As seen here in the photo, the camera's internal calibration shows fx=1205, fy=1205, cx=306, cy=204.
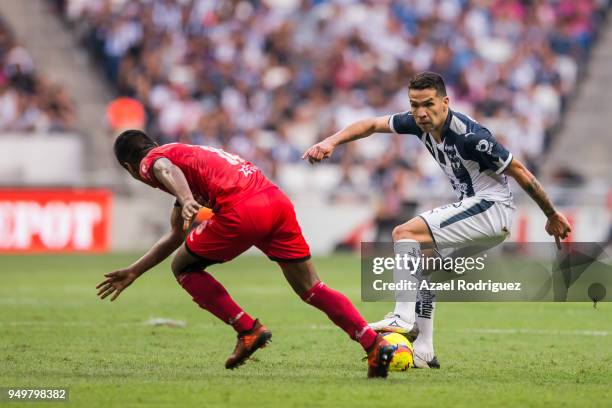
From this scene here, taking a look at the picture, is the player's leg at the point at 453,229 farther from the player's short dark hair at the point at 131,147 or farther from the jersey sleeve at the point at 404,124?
the player's short dark hair at the point at 131,147

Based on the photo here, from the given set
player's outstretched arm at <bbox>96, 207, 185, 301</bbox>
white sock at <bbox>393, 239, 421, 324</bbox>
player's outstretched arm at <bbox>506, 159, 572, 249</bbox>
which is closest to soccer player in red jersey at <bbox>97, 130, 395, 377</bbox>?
player's outstretched arm at <bbox>96, 207, 185, 301</bbox>

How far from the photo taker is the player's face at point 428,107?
8750mm

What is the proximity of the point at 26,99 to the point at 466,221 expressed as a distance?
17784mm

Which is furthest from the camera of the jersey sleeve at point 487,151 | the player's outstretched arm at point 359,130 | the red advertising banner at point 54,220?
the red advertising banner at point 54,220

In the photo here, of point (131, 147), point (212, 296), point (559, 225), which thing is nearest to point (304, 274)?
point (212, 296)

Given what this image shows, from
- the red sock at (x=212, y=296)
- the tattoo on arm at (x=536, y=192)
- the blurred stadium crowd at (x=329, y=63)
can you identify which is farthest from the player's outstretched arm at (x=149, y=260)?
the blurred stadium crowd at (x=329, y=63)

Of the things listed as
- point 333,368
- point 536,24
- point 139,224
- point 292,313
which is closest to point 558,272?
point 333,368

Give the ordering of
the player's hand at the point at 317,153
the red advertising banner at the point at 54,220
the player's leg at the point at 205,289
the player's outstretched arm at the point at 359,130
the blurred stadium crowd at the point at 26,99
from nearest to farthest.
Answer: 1. the player's leg at the point at 205,289
2. the player's hand at the point at 317,153
3. the player's outstretched arm at the point at 359,130
4. the red advertising banner at the point at 54,220
5. the blurred stadium crowd at the point at 26,99

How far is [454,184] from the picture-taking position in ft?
30.5

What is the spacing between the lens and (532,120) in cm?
2548

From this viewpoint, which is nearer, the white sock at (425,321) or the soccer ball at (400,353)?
the soccer ball at (400,353)

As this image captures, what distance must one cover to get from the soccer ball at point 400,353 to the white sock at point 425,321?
9.7 inches

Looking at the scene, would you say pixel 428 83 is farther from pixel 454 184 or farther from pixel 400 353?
pixel 400 353

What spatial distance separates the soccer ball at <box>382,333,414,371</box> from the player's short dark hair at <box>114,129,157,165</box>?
220 cm
